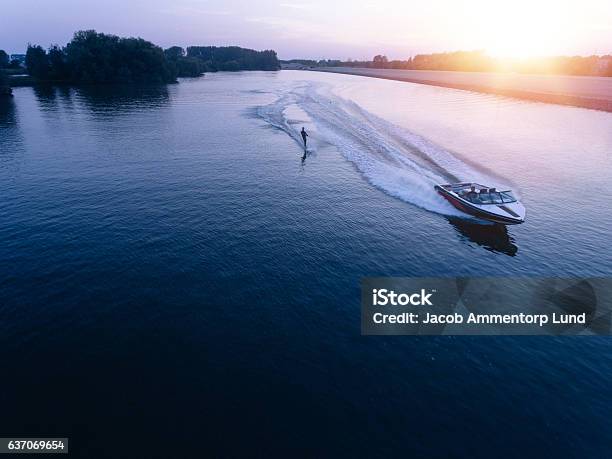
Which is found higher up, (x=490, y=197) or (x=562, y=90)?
(x=562, y=90)

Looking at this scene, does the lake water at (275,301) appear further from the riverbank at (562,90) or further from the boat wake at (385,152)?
the riverbank at (562,90)

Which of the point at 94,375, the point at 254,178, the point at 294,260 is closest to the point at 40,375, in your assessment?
the point at 94,375

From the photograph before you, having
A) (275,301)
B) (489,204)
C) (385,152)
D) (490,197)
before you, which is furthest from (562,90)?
(275,301)

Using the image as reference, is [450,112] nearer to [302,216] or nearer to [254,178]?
[254,178]
